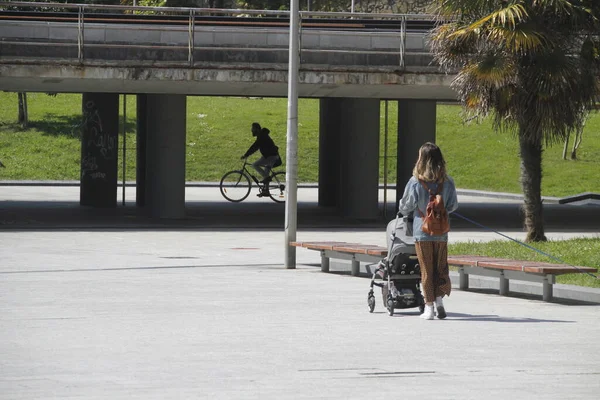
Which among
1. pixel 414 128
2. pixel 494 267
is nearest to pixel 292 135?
pixel 494 267

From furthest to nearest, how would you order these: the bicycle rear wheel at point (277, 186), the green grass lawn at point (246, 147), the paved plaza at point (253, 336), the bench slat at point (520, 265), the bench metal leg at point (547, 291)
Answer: the green grass lawn at point (246, 147), the bicycle rear wheel at point (277, 186), the bench metal leg at point (547, 291), the bench slat at point (520, 265), the paved plaza at point (253, 336)

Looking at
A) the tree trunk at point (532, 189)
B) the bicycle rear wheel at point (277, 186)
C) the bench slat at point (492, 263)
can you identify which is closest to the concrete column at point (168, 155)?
the bicycle rear wheel at point (277, 186)

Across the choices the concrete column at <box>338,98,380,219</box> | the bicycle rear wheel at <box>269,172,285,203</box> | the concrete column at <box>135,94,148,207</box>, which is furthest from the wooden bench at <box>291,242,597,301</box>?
the concrete column at <box>135,94,148,207</box>

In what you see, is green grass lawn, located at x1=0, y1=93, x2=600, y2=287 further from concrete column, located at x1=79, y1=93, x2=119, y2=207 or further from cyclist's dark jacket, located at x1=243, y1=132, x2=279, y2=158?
cyclist's dark jacket, located at x1=243, y1=132, x2=279, y2=158

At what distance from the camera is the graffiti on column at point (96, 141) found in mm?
30547

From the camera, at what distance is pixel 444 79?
78.9ft

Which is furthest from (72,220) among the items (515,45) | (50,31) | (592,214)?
(592,214)

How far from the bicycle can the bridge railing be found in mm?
6133

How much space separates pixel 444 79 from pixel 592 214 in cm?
942

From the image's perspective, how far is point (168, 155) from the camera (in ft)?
86.5

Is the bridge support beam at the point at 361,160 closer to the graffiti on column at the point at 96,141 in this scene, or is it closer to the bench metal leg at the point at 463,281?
the graffiti on column at the point at 96,141

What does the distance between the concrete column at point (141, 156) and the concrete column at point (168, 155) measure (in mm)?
4757

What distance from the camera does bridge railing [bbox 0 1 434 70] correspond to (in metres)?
23.2

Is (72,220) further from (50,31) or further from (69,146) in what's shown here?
(69,146)
